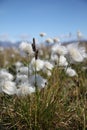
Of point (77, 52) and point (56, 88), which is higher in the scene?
point (77, 52)

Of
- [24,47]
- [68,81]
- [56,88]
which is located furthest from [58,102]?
[68,81]

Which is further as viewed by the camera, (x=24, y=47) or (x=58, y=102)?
(x=24, y=47)

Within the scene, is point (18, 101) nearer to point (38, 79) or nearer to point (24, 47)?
point (38, 79)

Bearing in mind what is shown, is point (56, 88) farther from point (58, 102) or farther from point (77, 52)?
point (77, 52)

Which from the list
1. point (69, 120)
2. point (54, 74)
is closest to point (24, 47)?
point (54, 74)

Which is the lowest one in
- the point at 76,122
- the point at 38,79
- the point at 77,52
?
the point at 76,122

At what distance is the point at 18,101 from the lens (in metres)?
3.39

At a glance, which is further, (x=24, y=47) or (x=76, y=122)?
(x=24, y=47)

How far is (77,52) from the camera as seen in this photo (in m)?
3.60

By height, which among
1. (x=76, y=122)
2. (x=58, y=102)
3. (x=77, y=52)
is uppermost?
(x=77, y=52)

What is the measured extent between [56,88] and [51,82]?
195mm

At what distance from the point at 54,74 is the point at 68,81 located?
5.02ft

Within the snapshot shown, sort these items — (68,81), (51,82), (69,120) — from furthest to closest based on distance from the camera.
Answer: (68,81), (51,82), (69,120)

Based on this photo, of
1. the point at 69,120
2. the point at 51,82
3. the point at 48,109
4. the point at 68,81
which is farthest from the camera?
the point at 68,81
